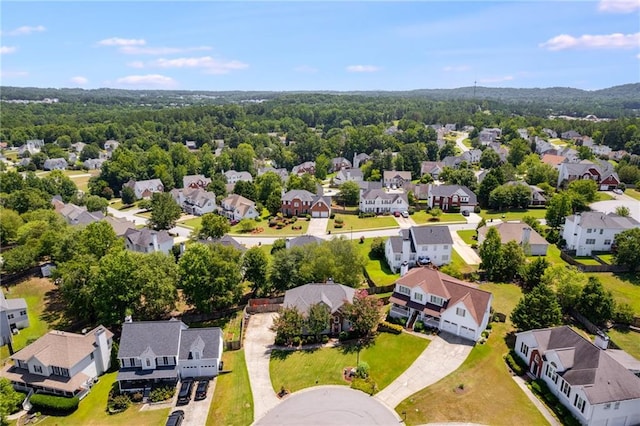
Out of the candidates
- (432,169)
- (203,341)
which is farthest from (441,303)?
(432,169)

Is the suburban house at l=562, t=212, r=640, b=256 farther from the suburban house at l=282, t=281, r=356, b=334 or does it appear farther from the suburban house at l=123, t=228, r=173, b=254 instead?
the suburban house at l=123, t=228, r=173, b=254

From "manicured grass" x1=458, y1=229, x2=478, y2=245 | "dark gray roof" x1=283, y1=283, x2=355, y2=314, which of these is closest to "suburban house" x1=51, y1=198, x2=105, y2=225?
"dark gray roof" x1=283, y1=283, x2=355, y2=314

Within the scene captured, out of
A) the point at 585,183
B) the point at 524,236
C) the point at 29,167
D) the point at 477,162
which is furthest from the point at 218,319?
the point at 29,167

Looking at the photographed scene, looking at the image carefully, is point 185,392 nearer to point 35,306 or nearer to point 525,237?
point 35,306

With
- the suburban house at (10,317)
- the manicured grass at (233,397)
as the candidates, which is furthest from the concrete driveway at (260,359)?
the suburban house at (10,317)

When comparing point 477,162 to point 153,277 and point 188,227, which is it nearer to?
point 188,227
